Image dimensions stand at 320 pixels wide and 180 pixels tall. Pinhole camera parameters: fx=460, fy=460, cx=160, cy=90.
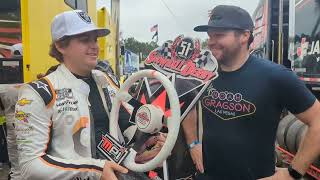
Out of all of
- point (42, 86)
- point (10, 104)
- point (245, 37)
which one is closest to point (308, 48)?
A: point (245, 37)

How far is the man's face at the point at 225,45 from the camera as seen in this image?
2682 millimetres

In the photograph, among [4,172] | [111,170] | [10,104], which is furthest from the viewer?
[4,172]

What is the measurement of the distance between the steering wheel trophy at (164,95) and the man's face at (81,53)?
0.28 meters

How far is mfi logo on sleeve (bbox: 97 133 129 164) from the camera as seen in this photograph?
206 cm

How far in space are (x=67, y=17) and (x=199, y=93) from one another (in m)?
0.77

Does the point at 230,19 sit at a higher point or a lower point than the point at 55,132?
higher

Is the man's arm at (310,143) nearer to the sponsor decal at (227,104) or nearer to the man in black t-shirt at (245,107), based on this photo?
the man in black t-shirt at (245,107)

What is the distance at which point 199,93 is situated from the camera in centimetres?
227

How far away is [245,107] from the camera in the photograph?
259 centimetres

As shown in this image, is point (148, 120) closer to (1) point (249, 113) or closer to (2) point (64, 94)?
(2) point (64, 94)

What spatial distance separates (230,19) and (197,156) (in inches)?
33.5

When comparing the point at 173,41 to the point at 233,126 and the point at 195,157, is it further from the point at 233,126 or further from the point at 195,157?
the point at 195,157

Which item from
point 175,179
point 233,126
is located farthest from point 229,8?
point 175,179

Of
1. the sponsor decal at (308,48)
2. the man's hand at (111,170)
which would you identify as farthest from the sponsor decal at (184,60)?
the sponsor decal at (308,48)
